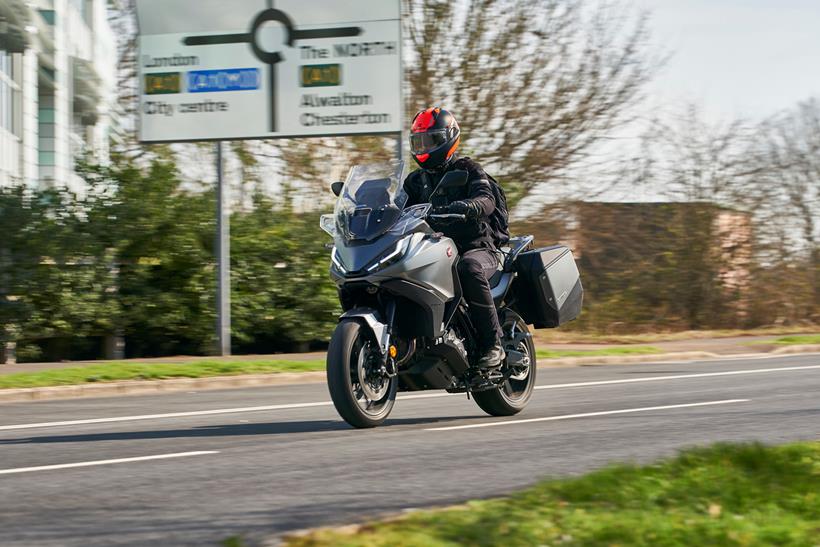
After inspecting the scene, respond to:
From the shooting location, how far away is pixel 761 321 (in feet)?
91.8

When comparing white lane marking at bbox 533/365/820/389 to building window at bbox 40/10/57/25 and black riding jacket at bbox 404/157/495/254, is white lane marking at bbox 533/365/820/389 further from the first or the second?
building window at bbox 40/10/57/25

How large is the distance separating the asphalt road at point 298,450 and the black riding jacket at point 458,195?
1.28 metres

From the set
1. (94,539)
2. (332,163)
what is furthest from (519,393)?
(332,163)

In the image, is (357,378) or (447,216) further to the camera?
(447,216)

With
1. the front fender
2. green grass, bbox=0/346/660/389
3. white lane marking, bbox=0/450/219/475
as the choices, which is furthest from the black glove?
green grass, bbox=0/346/660/389

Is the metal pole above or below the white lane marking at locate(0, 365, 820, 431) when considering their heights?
above

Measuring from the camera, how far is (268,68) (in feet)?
58.9

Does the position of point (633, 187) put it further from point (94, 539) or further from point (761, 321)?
point (94, 539)

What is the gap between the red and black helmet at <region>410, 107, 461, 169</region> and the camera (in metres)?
8.25

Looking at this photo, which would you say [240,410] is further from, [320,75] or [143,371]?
[320,75]

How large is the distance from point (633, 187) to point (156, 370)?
14.1 metres

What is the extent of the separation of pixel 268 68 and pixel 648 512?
14.1 meters

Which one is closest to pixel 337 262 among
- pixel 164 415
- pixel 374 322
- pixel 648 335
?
pixel 374 322

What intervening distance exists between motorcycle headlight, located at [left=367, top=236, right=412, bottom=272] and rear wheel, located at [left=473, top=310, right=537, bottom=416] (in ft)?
4.80
